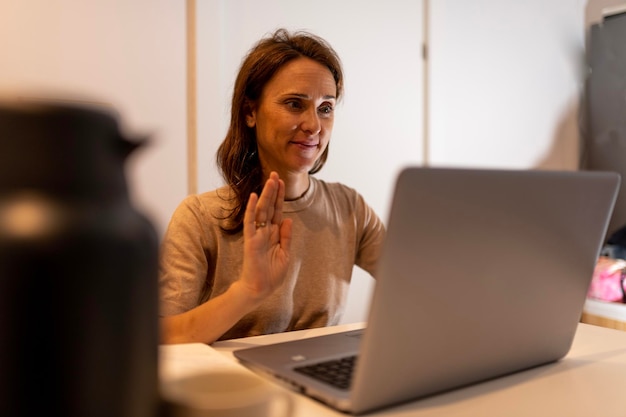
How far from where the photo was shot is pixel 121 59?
1.92 meters

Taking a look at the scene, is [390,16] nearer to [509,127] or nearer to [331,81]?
[509,127]

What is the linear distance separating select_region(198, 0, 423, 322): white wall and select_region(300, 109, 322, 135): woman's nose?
79 centimetres

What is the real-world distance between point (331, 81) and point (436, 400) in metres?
0.97

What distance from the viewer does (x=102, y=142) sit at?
0.36 metres

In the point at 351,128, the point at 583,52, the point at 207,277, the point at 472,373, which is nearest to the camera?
the point at 472,373

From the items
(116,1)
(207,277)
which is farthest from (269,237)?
(116,1)

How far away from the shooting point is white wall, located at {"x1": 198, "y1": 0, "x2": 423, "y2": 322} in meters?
2.09

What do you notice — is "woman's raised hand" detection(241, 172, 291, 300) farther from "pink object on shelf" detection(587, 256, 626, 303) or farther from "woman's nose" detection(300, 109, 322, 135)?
"pink object on shelf" detection(587, 256, 626, 303)

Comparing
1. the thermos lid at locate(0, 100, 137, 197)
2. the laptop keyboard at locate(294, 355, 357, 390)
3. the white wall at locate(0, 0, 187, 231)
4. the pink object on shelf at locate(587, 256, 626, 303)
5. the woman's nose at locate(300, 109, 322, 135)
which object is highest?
the white wall at locate(0, 0, 187, 231)

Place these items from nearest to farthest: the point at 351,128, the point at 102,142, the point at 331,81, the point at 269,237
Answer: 1. the point at 102,142
2. the point at 269,237
3. the point at 331,81
4. the point at 351,128

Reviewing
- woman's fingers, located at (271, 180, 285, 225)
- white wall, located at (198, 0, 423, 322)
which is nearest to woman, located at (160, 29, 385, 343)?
woman's fingers, located at (271, 180, 285, 225)

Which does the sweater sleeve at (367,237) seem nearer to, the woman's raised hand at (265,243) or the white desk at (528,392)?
the woman's raised hand at (265,243)

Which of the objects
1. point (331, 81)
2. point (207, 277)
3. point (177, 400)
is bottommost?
point (207, 277)

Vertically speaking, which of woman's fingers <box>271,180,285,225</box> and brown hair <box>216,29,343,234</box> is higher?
brown hair <box>216,29,343,234</box>
